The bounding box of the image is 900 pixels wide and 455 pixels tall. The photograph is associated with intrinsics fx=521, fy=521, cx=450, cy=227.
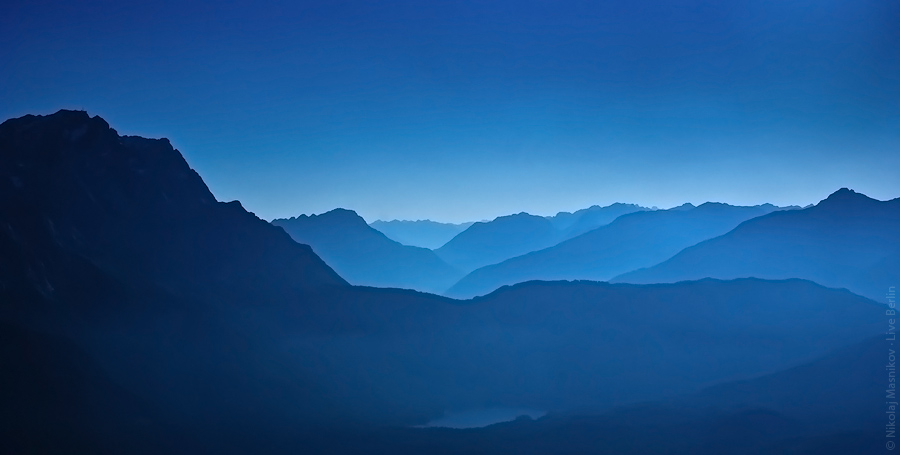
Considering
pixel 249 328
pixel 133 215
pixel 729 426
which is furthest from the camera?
pixel 249 328

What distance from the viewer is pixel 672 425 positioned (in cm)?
11731

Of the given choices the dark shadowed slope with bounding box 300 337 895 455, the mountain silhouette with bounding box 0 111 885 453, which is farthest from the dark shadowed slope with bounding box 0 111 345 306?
the dark shadowed slope with bounding box 300 337 895 455

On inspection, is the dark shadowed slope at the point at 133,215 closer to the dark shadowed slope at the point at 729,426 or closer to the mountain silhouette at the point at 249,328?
the mountain silhouette at the point at 249,328

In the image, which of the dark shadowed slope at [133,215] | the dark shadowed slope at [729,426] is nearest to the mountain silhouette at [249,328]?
the dark shadowed slope at [133,215]

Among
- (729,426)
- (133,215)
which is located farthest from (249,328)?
(729,426)

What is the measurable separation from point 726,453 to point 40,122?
177 metres

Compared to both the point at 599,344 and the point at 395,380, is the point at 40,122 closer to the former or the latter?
the point at 395,380

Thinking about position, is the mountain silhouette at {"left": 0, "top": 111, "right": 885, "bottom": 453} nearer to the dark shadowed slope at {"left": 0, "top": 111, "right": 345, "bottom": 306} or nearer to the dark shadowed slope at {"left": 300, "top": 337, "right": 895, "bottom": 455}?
the dark shadowed slope at {"left": 0, "top": 111, "right": 345, "bottom": 306}

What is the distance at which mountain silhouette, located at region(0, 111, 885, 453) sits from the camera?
10594cm

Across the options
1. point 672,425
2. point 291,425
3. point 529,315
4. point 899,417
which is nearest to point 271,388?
point 291,425

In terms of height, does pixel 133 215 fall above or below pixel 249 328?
above

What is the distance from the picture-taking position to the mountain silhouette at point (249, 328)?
106 metres

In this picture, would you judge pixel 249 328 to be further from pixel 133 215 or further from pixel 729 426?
pixel 729 426

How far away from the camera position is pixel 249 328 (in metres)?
149
